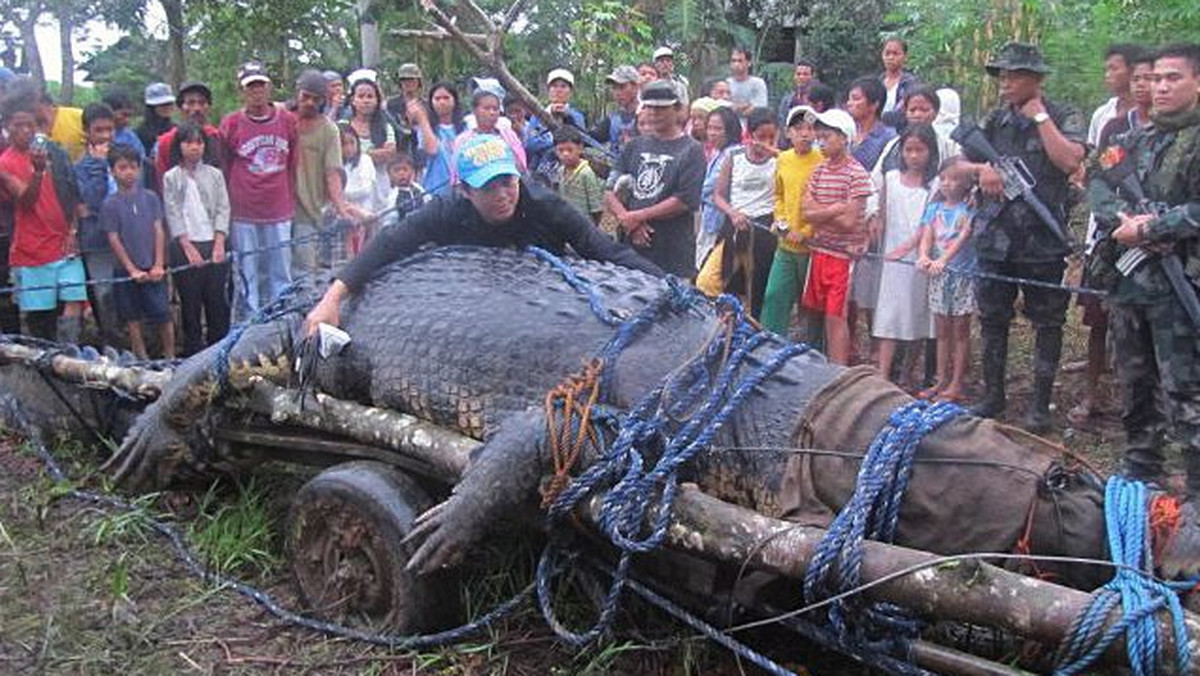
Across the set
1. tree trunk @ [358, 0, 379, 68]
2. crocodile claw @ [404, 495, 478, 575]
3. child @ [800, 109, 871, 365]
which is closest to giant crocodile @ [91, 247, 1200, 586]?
crocodile claw @ [404, 495, 478, 575]

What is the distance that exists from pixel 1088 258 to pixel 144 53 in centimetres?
1882

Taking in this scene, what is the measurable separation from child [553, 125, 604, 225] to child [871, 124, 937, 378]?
200 centimetres

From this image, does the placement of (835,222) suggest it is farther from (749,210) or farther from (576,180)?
(576,180)

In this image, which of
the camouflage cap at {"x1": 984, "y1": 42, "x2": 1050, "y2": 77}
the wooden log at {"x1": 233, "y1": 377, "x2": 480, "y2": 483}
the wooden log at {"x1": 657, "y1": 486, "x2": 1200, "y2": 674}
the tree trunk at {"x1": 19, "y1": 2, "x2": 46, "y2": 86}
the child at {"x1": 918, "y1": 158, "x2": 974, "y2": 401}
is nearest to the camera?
the wooden log at {"x1": 657, "y1": 486, "x2": 1200, "y2": 674}

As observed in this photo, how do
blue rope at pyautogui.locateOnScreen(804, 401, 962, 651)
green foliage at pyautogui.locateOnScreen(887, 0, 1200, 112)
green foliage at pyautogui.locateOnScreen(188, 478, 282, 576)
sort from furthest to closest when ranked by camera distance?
1. green foliage at pyautogui.locateOnScreen(887, 0, 1200, 112)
2. green foliage at pyautogui.locateOnScreen(188, 478, 282, 576)
3. blue rope at pyautogui.locateOnScreen(804, 401, 962, 651)

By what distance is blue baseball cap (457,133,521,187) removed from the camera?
431cm

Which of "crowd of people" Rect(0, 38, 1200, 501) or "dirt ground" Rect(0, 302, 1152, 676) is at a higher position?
"crowd of people" Rect(0, 38, 1200, 501)

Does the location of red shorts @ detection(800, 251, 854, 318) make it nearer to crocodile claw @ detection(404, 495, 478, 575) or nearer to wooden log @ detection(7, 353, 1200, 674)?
wooden log @ detection(7, 353, 1200, 674)

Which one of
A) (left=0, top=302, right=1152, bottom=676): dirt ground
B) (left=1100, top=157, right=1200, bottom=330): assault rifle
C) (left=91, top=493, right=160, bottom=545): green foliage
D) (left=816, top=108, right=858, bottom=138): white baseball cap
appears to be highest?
(left=816, top=108, right=858, bottom=138): white baseball cap

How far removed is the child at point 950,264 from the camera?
19.9 ft

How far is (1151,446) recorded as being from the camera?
4.89 m

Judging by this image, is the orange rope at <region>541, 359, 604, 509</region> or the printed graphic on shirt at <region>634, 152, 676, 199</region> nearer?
the orange rope at <region>541, 359, 604, 509</region>

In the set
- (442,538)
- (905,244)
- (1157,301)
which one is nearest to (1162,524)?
(442,538)

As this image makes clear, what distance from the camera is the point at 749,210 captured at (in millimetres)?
6926
